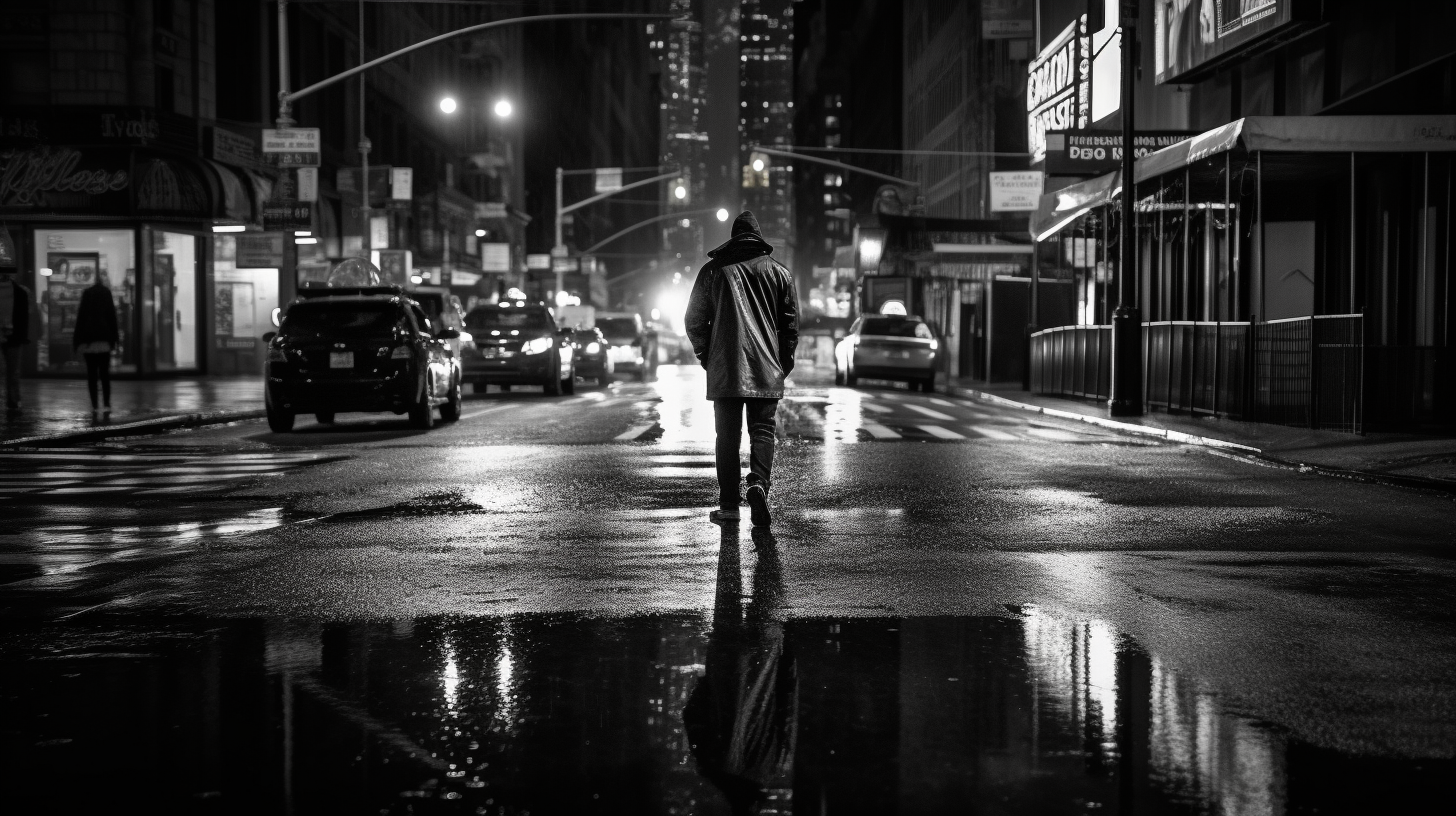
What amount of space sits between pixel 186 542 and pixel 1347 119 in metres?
15.0

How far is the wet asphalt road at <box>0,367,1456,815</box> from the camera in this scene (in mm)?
4406

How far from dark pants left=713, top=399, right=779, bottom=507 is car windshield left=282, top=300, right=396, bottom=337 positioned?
1109 cm

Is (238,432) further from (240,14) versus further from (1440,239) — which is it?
(240,14)

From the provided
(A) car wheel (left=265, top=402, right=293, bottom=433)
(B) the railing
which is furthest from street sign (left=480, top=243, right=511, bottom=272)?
(A) car wheel (left=265, top=402, right=293, bottom=433)

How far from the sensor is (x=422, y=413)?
2095cm

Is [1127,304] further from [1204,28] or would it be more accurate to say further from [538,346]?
[538,346]

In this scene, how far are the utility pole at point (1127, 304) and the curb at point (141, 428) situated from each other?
12.4 meters

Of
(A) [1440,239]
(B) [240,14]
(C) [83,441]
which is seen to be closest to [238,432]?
(C) [83,441]

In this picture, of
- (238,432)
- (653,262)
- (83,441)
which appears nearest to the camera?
(83,441)

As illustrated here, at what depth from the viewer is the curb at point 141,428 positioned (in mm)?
17891

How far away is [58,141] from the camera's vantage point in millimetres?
37062

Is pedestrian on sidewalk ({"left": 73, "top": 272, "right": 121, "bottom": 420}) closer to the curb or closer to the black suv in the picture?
the curb

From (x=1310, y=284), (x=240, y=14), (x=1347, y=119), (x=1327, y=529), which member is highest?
(x=240, y=14)

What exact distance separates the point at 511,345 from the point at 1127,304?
39.8 ft
